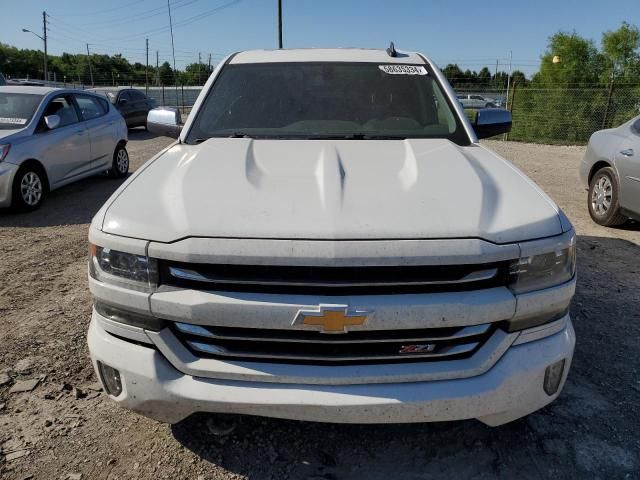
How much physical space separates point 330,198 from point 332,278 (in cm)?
38

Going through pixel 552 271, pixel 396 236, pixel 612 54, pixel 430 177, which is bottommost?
pixel 552 271

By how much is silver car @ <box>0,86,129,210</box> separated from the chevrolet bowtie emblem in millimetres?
6231

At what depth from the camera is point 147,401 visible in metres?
2.11

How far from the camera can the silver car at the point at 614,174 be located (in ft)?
19.6

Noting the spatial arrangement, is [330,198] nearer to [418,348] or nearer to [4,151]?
[418,348]

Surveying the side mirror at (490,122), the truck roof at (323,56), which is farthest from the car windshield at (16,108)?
the side mirror at (490,122)

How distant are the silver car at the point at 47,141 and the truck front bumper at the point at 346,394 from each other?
5795 mm

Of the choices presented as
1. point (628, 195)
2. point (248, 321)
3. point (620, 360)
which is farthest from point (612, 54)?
point (248, 321)

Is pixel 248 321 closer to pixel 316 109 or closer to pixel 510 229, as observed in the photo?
pixel 510 229

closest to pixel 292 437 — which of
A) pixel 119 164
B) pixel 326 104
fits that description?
Answer: pixel 326 104

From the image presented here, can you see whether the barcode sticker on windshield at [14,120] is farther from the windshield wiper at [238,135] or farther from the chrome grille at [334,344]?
the chrome grille at [334,344]

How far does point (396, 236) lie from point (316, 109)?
→ 5.65ft

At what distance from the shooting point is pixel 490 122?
12.5ft

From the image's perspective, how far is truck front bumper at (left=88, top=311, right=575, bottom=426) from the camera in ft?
6.55
